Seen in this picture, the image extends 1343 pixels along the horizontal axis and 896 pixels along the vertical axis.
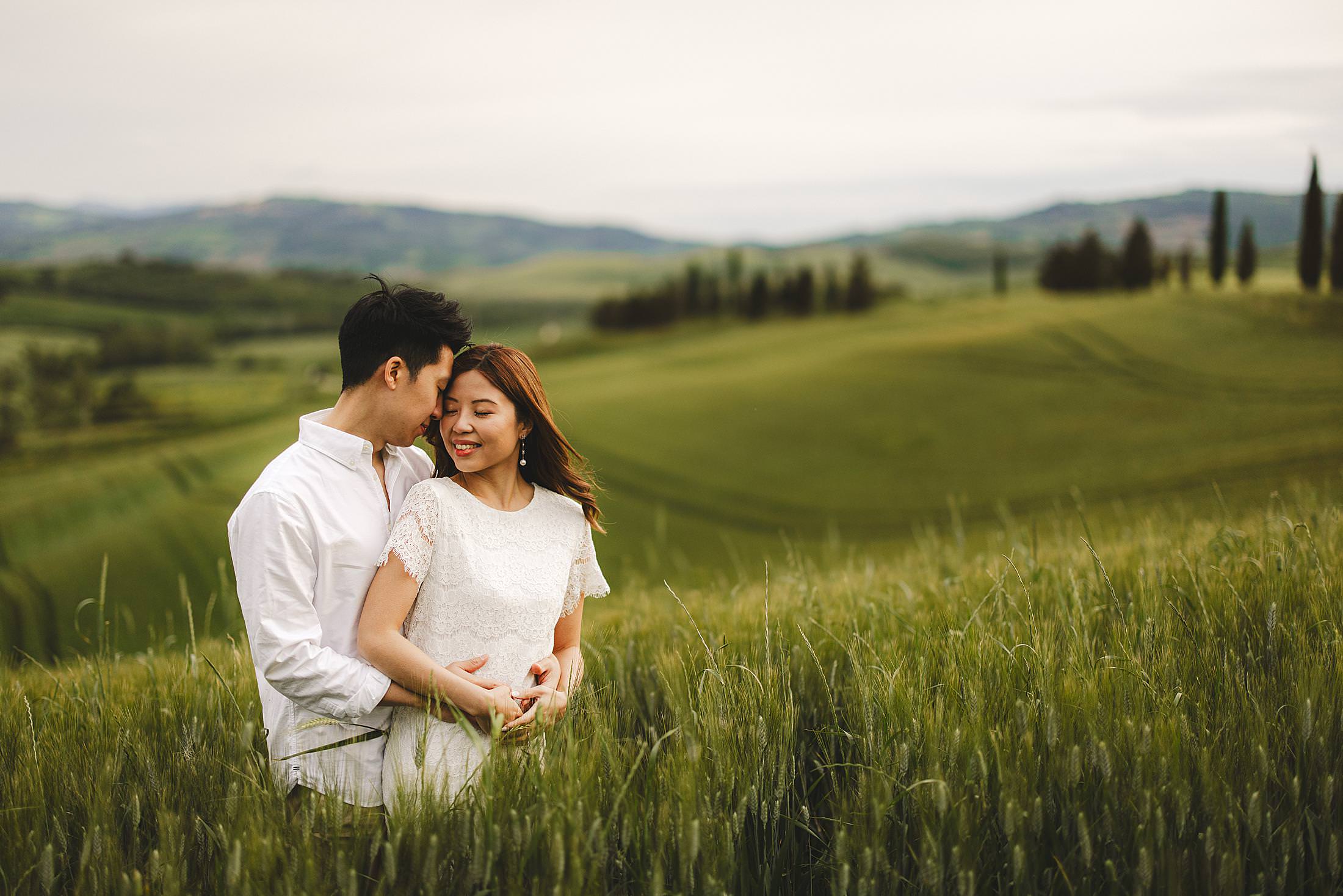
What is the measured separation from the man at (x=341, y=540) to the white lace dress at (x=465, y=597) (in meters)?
0.09

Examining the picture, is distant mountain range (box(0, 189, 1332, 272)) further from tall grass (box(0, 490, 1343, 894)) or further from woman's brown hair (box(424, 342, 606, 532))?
woman's brown hair (box(424, 342, 606, 532))

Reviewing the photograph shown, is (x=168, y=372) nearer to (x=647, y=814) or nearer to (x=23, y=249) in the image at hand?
(x=23, y=249)

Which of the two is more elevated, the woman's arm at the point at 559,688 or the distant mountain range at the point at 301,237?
the distant mountain range at the point at 301,237

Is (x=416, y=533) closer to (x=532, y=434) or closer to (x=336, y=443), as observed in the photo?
(x=336, y=443)

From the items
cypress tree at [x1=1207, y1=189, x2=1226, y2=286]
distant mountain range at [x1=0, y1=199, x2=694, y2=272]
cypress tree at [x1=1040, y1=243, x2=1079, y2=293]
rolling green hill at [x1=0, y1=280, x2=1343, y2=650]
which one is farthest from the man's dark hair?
distant mountain range at [x1=0, y1=199, x2=694, y2=272]

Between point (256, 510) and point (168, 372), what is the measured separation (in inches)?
1395

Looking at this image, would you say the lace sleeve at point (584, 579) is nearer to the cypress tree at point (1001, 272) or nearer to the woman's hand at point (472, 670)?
the woman's hand at point (472, 670)

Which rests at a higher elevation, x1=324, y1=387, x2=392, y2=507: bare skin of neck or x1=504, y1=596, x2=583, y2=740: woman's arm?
x1=324, y1=387, x2=392, y2=507: bare skin of neck

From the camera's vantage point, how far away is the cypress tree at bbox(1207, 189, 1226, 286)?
16.9 metres

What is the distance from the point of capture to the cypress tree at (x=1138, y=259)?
18391 millimetres

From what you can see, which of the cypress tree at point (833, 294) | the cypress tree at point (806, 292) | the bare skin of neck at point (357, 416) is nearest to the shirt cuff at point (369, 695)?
the bare skin of neck at point (357, 416)

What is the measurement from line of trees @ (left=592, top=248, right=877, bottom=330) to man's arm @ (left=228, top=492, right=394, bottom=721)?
22.5 meters

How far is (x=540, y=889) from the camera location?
1.92 meters

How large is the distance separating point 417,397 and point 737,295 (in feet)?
77.8
